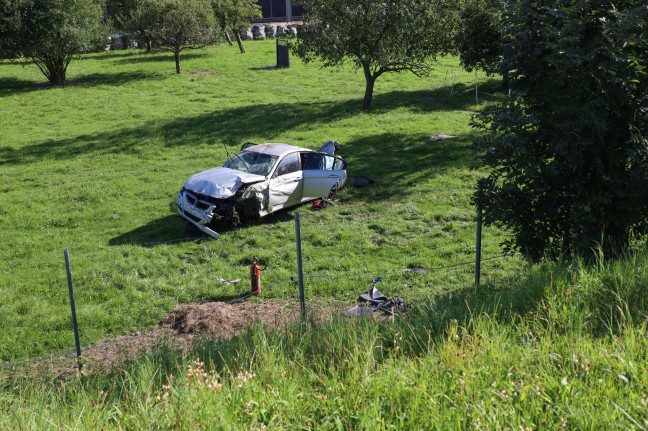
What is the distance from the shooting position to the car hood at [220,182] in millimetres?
13844

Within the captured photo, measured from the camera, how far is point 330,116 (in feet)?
81.4

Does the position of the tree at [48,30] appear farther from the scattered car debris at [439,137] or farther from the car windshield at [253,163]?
the car windshield at [253,163]

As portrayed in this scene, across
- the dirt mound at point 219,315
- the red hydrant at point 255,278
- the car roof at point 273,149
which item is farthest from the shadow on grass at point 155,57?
the dirt mound at point 219,315

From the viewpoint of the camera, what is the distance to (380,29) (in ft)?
77.9

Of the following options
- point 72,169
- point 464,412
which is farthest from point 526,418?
point 72,169

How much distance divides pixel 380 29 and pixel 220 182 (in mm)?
11965

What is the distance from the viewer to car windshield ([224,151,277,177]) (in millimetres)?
14992

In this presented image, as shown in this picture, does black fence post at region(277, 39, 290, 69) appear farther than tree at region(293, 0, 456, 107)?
Yes

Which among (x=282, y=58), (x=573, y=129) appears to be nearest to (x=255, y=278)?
(x=573, y=129)

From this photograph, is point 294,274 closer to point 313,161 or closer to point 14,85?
point 313,161

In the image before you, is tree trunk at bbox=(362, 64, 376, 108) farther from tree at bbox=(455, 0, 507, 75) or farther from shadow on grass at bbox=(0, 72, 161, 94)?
shadow on grass at bbox=(0, 72, 161, 94)

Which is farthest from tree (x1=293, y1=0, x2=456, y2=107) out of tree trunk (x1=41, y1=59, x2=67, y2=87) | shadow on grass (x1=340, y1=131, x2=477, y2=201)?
tree trunk (x1=41, y1=59, x2=67, y2=87)

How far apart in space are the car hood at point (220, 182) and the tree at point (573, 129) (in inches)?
261

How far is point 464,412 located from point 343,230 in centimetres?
963
